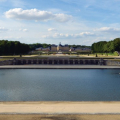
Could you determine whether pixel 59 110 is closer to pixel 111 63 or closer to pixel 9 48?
pixel 111 63

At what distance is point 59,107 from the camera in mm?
15750

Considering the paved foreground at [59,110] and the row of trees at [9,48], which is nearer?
the paved foreground at [59,110]

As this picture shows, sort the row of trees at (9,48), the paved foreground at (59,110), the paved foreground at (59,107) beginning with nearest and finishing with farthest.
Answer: the paved foreground at (59,110) → the paved foreground at (59,107) → the row of trees at (9,48)

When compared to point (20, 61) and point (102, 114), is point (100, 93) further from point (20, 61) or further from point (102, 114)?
point (20, 61)

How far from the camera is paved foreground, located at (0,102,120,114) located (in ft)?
48.2

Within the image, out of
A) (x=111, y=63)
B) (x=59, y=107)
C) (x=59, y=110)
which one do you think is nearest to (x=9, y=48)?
(x=111, y=63)

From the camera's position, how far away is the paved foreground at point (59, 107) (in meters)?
14.7

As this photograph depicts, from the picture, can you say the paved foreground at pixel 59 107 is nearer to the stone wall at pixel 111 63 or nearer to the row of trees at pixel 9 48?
the stone wall at pixel 111 63

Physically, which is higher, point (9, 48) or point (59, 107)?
point (9, 48)

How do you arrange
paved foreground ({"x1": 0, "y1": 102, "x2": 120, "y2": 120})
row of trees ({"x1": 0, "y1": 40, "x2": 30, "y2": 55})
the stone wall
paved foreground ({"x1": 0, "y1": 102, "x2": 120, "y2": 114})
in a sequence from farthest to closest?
row of trees ({"x1": 0, "y1": 40, "x2": 30, "y2": 55})
the stone wall
paved foreground ({"x1": 0, "y1": 102, "x2": 120, "y2": 114})
paved foreground ({"x1": 0, "y1": 102, "x2": 120, "y2": 120})

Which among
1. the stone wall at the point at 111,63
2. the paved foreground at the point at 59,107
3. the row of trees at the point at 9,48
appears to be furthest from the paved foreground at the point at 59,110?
the row of trees at the point at 9,48

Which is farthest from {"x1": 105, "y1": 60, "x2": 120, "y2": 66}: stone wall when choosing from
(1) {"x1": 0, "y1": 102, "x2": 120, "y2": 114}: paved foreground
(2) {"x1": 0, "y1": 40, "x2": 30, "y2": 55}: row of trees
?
(2) {"x1": 0, "y1": 40, "x2": 30, "y2": 55}: row of trees

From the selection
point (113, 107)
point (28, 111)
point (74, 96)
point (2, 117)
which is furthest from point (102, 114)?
point (74, 96)

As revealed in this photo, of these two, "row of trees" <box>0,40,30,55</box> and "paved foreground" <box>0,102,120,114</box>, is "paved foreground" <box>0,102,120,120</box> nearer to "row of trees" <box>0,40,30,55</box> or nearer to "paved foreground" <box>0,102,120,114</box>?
"paved foreground" <box>0,102,120,114</box>
